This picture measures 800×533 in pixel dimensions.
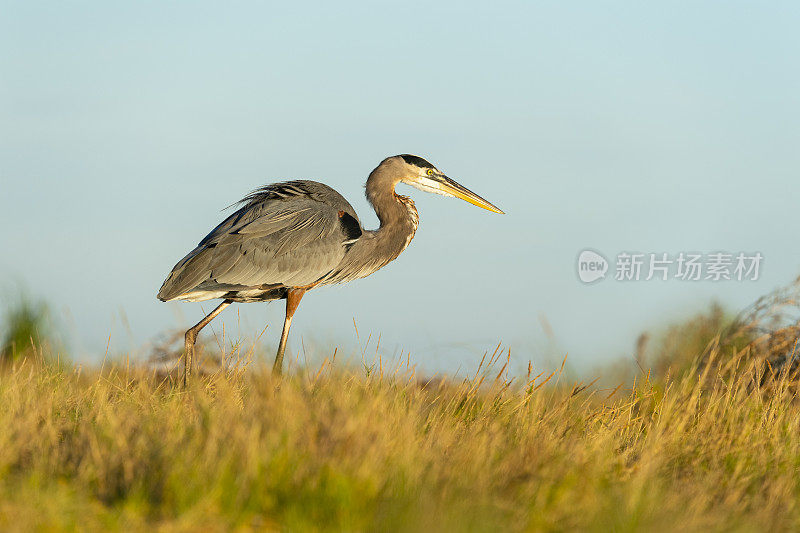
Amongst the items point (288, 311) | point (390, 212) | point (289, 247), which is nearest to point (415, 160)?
point (390, 212)

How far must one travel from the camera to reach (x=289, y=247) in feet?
→ 27.8

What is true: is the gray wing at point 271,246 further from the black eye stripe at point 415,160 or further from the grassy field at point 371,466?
the grassy field at point 371,466

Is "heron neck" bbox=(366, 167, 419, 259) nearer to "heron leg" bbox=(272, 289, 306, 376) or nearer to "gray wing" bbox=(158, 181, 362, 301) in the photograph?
"gray wing" bbox=(158, 181, 362, 301)

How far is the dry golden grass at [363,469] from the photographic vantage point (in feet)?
11.9

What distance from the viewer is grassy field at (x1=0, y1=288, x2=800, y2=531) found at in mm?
3627

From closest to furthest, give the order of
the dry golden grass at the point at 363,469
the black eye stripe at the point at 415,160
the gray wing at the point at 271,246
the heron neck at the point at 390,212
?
1. the dry golden grass at the point at 363,469
2. the gray wing at the point at 271,246
3. the heron neck at the point at 390,212
4. the black eye stripe at the point at 415,160

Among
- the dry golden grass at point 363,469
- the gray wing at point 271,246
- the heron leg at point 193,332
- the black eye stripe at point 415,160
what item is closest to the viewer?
the dry golden grass at point 363,469

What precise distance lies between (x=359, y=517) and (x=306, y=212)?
5438 millimetres

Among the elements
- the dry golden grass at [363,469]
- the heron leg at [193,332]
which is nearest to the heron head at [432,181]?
the heron leg at [193,332]

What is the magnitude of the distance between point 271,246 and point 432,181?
229cm

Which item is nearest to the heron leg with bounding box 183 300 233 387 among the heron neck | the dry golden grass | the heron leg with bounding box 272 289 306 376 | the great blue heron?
the great blue heron

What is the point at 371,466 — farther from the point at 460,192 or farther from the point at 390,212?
the point at 460,192

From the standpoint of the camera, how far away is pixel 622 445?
5922 millimetres

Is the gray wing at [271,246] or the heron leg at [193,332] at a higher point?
the gray wing at [271,246]
